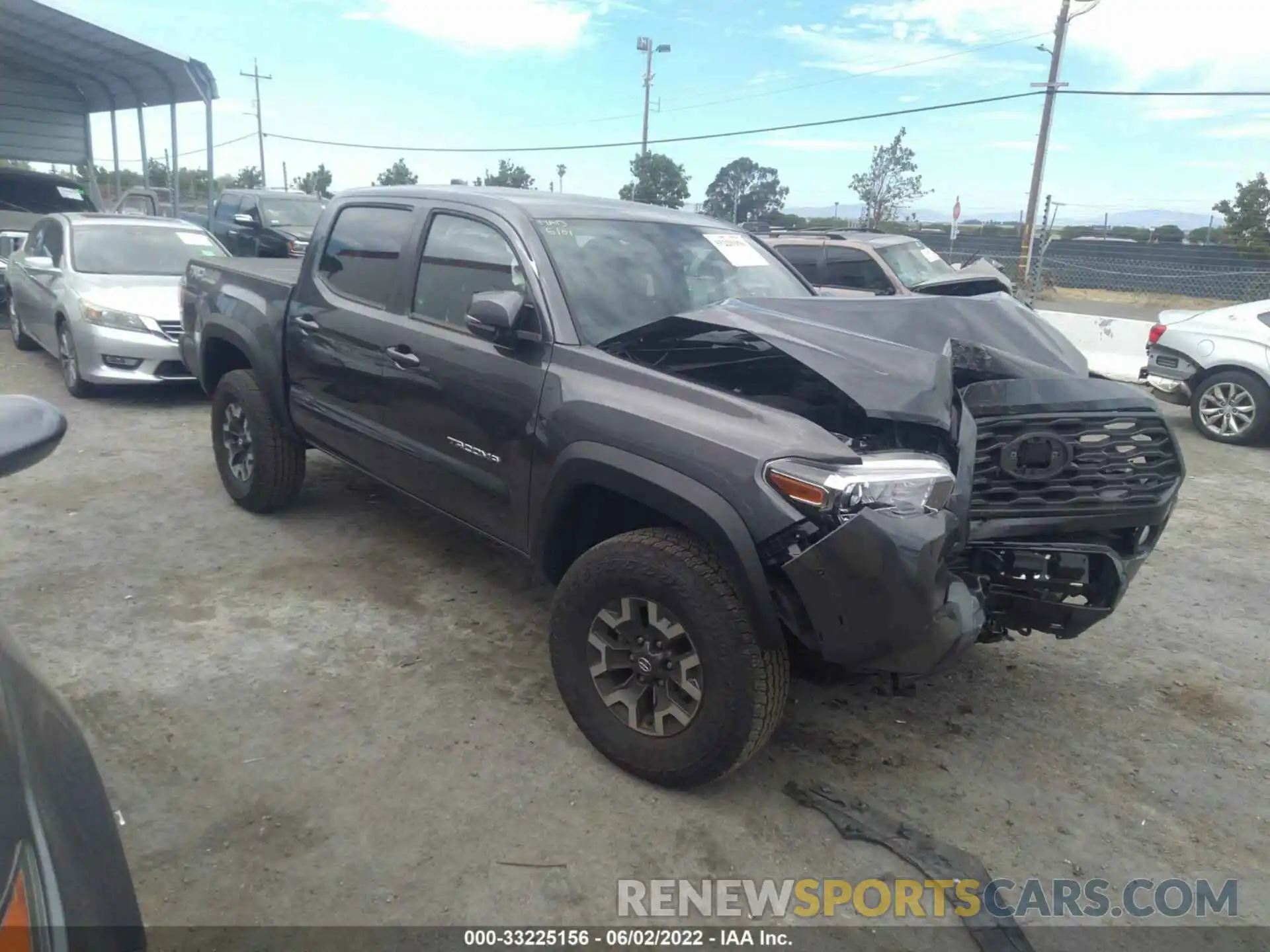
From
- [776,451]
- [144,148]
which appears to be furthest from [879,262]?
[144,148]

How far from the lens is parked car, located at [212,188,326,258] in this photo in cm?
1431

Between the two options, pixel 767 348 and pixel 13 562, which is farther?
pixel 13 562

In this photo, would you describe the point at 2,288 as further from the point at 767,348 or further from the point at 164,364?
the point at 767,348

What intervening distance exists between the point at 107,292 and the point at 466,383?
232 inches

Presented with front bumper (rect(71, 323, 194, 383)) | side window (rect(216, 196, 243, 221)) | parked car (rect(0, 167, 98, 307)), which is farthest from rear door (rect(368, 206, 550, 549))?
side window (rect(216, 196, 243, 221))

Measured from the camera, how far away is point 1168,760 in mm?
3316

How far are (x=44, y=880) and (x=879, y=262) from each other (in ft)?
33.6

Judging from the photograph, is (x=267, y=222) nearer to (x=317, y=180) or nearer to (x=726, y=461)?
(x=726, y=461)

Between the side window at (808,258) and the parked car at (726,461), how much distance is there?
7001 millimetres

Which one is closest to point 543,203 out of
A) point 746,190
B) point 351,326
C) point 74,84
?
point 351,326

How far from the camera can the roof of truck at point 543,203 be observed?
3.81 m

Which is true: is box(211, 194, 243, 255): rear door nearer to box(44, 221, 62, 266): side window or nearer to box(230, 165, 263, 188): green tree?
box(44, 221, 62, 266): side window

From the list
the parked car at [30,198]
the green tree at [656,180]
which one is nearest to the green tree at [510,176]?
the green tree at [656,180]

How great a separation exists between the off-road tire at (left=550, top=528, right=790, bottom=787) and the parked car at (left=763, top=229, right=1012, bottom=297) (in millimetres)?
7825
